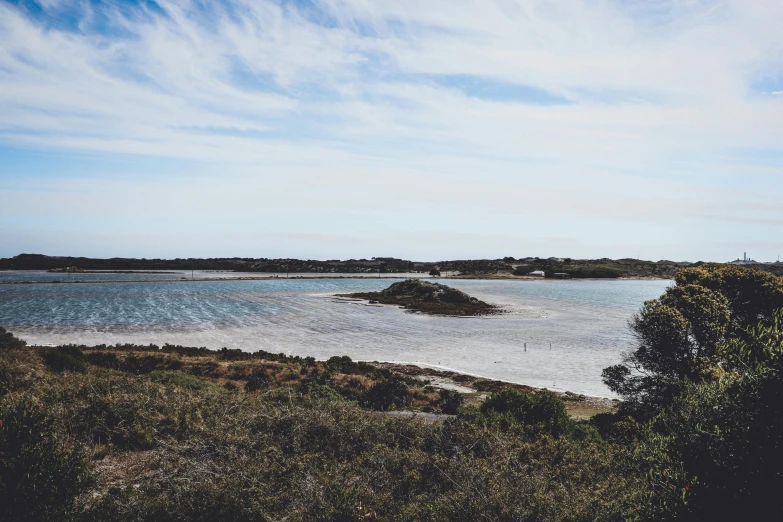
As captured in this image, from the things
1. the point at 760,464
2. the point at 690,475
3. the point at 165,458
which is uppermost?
the point at 760,464

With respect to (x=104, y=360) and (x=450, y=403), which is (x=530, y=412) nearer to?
(x=450, y=403)

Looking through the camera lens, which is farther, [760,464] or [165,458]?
[165,458]

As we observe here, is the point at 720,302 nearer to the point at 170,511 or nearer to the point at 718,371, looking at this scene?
the point at 718,371

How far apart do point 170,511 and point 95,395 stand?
652 centimetres

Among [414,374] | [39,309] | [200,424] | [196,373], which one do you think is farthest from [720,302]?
[39,309]

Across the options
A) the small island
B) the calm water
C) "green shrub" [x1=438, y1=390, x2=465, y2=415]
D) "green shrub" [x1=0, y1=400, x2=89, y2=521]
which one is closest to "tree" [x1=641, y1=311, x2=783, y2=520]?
"green shrub" [x1=0, y1=400, x2=89, y2=521]

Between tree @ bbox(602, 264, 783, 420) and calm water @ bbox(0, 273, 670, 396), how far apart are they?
5.06 metres

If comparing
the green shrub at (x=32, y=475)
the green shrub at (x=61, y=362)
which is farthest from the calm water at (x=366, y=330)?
the green shrub at (x=32, y=475)

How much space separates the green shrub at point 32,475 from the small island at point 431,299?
50789 mm

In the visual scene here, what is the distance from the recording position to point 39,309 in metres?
54.8

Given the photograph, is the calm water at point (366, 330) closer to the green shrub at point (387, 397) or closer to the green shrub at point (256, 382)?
the green shrub at point (387, 397)

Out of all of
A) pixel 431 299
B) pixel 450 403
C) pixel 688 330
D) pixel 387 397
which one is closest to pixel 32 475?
pixel 387 397

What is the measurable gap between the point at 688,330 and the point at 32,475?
20.0m

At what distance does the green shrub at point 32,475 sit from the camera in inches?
248
